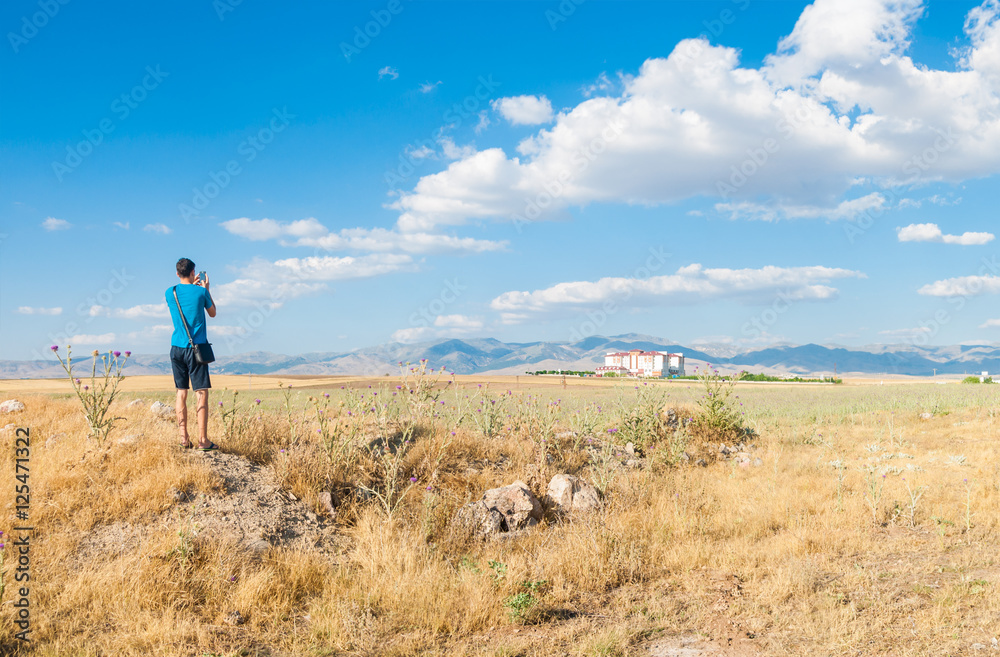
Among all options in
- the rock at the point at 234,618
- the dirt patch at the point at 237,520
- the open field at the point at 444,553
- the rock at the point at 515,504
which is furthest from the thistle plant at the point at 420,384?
the rock at the point at 234,618

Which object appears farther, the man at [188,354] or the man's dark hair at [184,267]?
the man's dark hair at [184,267]

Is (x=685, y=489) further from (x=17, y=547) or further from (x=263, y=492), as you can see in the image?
(x=17, y=547)

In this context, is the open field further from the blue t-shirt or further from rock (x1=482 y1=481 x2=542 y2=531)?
the blue t-shirt

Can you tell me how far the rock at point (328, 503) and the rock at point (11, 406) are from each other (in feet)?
16.4

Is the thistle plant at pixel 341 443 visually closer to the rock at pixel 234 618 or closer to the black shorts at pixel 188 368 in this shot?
the black shorts at pixel 188 368

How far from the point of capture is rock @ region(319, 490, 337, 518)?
618 cm

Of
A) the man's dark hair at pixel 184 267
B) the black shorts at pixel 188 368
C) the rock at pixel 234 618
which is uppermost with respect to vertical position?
the man's dark hair at pixel 184 267

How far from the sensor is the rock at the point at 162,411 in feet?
27.0

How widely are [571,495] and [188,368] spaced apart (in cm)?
478

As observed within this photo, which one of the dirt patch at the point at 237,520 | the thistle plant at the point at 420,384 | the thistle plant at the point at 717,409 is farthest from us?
the thistle plant at the point at 717,409

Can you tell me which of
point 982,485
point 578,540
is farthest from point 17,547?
point 982,485

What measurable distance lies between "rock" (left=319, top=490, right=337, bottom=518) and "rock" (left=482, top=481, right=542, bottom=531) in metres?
1.67

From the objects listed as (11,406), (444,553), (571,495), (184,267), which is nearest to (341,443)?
(444,553)

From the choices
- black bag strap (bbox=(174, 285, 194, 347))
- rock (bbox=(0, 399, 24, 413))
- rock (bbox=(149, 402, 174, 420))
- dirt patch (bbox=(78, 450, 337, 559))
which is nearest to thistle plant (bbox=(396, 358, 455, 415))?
dirt patch (bbox=(78, 450, 337, 559))
